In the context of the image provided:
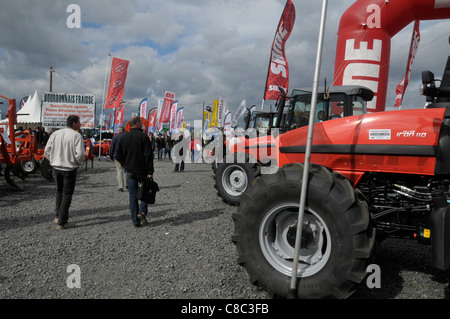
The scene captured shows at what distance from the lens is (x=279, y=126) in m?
5.36

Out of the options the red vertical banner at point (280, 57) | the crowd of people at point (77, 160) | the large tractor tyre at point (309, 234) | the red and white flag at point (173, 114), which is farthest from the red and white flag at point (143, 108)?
the large tractor tyre at point (309, 234)

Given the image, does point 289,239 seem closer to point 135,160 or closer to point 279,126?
point 135,160

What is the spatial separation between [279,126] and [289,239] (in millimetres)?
3035

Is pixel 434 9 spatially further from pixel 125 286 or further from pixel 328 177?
pixel 125 286

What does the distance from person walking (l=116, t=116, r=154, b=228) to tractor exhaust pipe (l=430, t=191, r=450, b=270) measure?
12.3 ft

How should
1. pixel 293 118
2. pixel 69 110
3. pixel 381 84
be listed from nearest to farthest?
pixel 293 118 < pixel 381 84 < pixel 69 110

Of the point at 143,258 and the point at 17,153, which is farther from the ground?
the point at 17,153

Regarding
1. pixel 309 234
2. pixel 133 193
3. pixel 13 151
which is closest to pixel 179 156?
pixel 13 151

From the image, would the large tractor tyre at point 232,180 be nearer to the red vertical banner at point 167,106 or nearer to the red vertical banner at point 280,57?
the red vertical banner at point 280,57

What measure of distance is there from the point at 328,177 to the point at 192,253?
6.76 ft

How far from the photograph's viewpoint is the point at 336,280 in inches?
89.0

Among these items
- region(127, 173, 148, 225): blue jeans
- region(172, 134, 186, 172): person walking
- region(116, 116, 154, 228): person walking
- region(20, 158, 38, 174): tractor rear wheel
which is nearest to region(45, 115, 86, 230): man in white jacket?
region(116, 116, 154, 228): person walking

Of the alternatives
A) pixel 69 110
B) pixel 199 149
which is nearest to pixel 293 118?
pixel 69 110

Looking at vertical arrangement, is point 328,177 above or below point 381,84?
below
